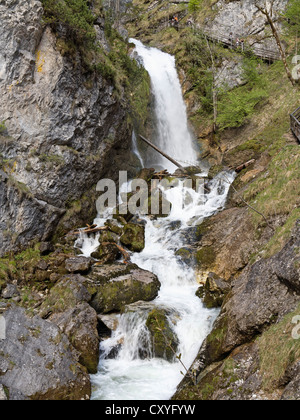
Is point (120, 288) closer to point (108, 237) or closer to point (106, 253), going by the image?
point (106, 253)

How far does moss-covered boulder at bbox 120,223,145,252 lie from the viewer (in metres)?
12.2

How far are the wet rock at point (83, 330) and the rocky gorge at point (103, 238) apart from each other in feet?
0.10

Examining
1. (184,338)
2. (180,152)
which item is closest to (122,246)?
(184,338)

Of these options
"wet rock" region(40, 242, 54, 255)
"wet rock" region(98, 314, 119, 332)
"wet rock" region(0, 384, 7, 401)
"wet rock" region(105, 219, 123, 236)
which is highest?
"wet rock" region(105, 219, 123, 236)

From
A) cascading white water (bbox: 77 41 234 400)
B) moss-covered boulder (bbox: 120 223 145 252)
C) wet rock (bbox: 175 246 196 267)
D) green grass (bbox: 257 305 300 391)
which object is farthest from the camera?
moss-covered boulder (bbox: 120 223 145 252)

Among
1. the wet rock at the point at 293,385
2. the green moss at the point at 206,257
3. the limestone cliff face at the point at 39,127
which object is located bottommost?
the wet rock at the point at 293,385

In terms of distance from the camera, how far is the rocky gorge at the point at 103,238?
19.5ft

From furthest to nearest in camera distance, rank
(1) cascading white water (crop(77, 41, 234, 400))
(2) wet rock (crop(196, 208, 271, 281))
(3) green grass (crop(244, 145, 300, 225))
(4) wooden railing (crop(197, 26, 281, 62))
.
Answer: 1. (4) wooden railing (crop(197, 26, 281, 62))
2. (2) wet rock (crop(196, 208, 271, 281))
3. (3) green grass (crop(244, 145, 300, 225))
4. (1) cascading white water (crop(77, 41, 234, 400))

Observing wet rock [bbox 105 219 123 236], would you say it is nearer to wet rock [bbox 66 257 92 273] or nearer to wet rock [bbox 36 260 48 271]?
wet rock [bbox 66 257 92 273]

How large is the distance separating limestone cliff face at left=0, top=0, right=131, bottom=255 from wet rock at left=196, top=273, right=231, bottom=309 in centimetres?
700

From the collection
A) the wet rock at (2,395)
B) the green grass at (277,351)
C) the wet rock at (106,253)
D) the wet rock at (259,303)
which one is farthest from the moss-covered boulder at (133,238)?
the green grass at (277,351)

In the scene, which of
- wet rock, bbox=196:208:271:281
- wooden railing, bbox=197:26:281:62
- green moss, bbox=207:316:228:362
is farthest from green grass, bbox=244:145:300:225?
wooden railing, bbox=197:26:281:62

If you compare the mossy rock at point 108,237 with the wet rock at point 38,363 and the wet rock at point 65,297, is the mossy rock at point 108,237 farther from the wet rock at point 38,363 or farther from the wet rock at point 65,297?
the wet rock at point 38,363

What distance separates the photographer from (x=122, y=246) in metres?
12.5
